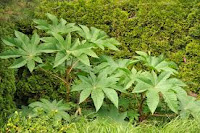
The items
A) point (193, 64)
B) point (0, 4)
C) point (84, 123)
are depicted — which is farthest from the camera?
point (193, 64)

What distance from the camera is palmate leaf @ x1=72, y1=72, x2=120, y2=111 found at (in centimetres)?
339

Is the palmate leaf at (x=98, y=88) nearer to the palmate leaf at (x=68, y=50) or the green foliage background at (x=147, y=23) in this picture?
the palmate leaf at (x=68, y=50)

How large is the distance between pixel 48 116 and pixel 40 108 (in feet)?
0.57

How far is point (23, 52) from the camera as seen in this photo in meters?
3.49

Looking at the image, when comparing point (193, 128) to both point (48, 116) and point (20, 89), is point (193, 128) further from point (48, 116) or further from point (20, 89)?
point (20, 89)

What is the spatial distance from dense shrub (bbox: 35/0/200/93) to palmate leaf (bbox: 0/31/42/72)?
3.62ft

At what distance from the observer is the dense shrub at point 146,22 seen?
4648 mm

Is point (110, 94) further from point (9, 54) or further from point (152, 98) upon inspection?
point (9, 54)

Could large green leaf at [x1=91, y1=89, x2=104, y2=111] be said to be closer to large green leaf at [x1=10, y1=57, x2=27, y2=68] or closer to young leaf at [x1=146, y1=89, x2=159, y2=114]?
young leaf at [x1=146, y1=89, x2=159, y2=114]

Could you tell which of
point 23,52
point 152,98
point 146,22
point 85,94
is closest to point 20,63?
point 23,52

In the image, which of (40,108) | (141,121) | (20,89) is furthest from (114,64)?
(20,89)

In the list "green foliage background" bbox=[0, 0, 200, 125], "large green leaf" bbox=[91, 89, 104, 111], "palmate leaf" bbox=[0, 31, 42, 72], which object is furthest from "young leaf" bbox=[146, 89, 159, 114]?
"green foliage background" bbox=[0, 0, 200, 125]

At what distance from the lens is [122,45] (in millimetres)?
4738

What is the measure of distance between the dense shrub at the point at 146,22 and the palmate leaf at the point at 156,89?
3.83 ft
